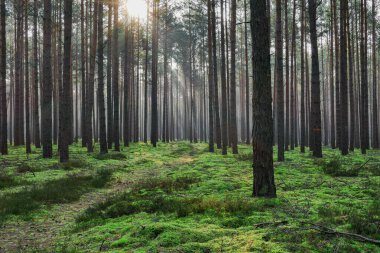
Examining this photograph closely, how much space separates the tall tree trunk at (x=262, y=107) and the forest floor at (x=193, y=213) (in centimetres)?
58

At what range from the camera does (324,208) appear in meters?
6.14

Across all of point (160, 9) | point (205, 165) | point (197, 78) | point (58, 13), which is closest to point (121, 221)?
point (205, 165)

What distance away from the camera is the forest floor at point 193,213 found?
15.2ft

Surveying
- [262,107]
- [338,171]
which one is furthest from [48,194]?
[338,171]

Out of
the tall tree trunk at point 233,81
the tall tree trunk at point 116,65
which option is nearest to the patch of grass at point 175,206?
the tall tree trunk at point 233,81

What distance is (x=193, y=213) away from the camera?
635cm

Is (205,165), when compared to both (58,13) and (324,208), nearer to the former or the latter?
(324,208)

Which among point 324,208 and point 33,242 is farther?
point 324,208

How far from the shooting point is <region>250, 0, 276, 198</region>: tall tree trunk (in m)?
7.45

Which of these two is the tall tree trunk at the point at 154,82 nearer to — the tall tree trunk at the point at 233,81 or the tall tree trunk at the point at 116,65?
the tall tree trunk at the point at 116,65

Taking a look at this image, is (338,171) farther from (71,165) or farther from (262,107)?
(71,165)

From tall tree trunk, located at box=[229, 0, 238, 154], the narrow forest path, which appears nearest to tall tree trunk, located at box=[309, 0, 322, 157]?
tall tree trunk, located at box=[229, 0, 238, 154]

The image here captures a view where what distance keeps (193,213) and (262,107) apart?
9.52ft

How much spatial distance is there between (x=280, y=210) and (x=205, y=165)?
319 inches
